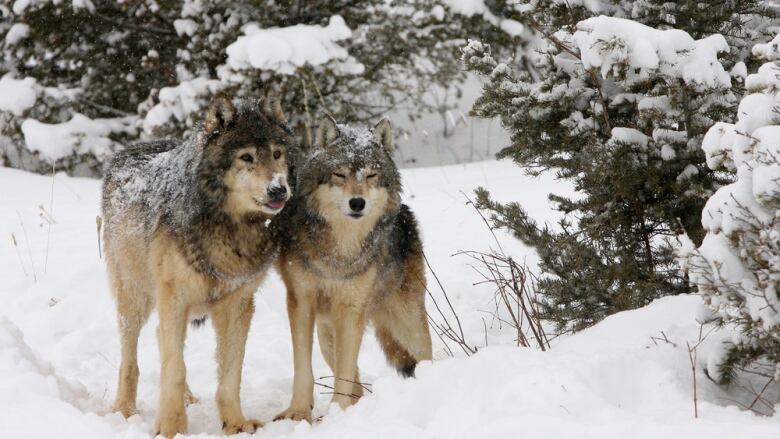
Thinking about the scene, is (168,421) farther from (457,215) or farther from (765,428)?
(457,215)

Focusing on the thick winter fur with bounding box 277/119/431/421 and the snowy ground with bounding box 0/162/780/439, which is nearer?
the snowy ground with bounding box 0/162/780/439

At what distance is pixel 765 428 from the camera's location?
9.24 feet

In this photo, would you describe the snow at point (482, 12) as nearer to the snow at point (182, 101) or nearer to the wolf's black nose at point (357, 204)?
the snow at point (182, 101)

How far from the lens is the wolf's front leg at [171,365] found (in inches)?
183

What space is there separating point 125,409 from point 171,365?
74cm

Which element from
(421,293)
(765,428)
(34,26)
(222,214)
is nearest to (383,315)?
(421,293)

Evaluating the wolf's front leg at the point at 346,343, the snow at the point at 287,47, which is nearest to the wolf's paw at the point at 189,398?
the wolf's front leg at the point at 346,343

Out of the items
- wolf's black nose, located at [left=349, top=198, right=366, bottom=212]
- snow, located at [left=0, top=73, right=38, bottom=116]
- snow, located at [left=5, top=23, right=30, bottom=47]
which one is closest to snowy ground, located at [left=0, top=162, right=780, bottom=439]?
wolf's black nose, located at [left=349, top=198, right=366, bottom=212]

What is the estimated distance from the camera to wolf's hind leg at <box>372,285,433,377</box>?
5.79 metres

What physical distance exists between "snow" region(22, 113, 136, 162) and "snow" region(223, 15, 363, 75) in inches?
117

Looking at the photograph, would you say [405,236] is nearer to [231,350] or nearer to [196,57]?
[231,350]

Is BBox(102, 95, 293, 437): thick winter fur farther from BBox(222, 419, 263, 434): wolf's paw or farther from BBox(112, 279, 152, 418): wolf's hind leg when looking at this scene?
BBox(112, 279, 152, 418): wolf's hind leg

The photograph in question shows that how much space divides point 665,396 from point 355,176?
7.88 ft

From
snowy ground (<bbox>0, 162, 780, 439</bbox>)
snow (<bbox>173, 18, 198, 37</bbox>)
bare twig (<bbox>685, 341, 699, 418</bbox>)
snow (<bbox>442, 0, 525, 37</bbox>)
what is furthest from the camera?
snow (<bbox>442, 0, 525, 37</bbox>)
